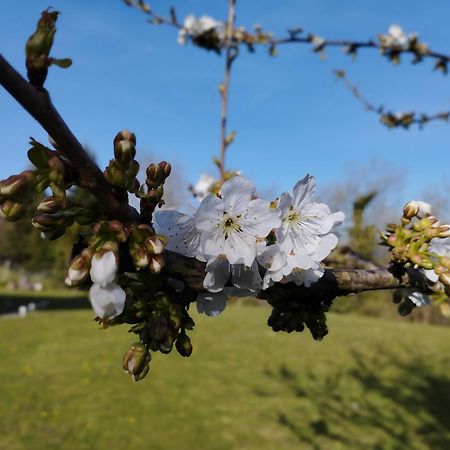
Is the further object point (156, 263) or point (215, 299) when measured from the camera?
point (215, 299)

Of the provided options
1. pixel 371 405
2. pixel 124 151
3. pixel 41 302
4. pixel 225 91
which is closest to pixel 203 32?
pixel 225 91

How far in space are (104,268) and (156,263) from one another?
8cm

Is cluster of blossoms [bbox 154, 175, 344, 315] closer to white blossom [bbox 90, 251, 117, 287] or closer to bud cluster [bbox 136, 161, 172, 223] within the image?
bud cluster [bbox 136, 161, 172, 223]

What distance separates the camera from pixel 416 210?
3.80 ft

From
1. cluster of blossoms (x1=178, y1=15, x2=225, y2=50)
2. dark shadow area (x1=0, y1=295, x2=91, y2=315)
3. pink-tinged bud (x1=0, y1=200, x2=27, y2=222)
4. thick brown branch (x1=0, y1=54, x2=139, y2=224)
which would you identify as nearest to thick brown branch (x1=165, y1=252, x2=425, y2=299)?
thick brown branch (x1=0, y1=54, x2=139, y2=224)

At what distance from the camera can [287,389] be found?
26.9 ft

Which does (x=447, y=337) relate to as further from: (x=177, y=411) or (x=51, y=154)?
(x=51, y=154)

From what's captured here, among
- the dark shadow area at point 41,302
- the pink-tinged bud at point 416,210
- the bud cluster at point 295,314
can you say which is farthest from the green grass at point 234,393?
the dark shadow area at point 41,302

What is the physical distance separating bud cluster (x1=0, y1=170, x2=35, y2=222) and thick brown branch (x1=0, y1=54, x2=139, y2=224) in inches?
2.8

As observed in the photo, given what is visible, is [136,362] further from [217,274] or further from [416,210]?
[416,210]

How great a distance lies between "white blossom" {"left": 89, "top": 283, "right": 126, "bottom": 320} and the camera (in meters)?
0.69

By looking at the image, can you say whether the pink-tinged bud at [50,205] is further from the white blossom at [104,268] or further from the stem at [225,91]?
the stem at [225,91]

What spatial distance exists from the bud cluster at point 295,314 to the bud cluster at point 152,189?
31 centimetres

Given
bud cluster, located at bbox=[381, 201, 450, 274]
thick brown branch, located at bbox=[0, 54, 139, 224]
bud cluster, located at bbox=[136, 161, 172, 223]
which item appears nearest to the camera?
thick brown branch, located at bbox=[0, 54, 139, 224]
